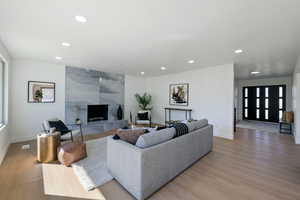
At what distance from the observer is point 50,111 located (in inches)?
182

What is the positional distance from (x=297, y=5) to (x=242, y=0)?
0.76m

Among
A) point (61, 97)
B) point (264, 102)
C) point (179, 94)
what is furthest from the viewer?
point (264, 102)

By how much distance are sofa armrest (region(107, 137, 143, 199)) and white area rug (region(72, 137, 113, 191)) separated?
193 millimetres

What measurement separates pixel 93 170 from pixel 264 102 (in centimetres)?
905

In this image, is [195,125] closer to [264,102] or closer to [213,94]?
[213,94]

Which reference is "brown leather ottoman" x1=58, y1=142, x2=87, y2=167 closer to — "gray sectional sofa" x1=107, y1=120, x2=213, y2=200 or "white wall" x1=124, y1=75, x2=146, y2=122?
"gray sectional sofa" x1=107, y1=120, x2=213, y2=200

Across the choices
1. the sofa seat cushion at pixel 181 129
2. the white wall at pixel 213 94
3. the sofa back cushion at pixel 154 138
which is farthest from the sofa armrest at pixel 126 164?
the white wall at pixel 213 94

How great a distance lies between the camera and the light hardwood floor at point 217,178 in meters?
1.93

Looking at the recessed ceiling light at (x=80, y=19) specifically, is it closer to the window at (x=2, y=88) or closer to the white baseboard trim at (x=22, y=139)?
the window at (x=2, y=88)

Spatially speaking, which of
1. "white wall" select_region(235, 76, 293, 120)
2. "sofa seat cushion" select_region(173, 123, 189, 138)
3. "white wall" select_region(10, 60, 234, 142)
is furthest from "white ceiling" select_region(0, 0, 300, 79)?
"white wall" select_region(235, 76, 293, 120)

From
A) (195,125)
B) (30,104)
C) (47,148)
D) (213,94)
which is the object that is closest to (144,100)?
(213,94)

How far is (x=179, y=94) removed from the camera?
618cm

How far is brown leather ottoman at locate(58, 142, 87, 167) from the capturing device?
270 centimetres

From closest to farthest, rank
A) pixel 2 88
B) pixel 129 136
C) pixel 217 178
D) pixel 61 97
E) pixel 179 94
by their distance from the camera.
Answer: pixel 129 136 → pixel 217 178 → pixel 2 88 → pixel 61 97 → pixel 179 94
